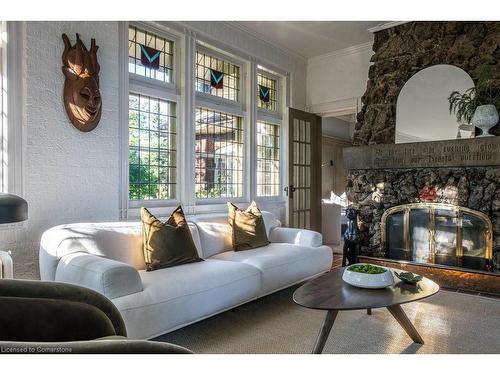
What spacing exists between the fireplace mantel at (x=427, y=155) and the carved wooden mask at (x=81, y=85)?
3.14 m

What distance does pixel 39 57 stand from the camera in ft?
8.98

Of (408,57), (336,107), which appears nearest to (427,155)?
(408,57)

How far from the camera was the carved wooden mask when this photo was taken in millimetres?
2885

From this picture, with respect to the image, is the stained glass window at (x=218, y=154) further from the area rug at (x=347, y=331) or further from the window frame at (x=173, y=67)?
the area rug at (x=347, y=331)

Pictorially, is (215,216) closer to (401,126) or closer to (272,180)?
(272,180)

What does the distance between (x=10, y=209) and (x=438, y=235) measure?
4122mm

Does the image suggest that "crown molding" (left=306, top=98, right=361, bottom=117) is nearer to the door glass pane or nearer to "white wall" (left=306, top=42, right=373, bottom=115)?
"white wall" (left=306, top=42, right=373, bottom=115)

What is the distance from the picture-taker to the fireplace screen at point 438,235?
3770 mm

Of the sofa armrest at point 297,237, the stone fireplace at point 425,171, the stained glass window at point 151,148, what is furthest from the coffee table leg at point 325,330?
the stone fireplace at point 425,171

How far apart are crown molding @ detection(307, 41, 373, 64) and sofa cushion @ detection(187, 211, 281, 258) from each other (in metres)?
3.26

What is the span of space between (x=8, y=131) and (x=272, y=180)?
3.51 m

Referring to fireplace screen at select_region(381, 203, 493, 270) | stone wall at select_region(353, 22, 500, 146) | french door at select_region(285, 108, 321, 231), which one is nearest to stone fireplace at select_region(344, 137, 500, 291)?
fireplace screen at select_region(381, 203, 493, 270)
